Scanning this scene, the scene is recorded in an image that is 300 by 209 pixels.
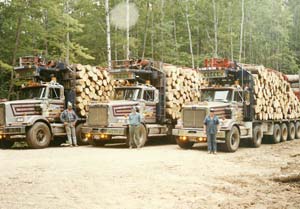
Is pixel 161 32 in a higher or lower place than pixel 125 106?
higher

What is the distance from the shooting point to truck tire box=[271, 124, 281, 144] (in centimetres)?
2256

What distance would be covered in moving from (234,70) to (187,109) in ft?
12.4

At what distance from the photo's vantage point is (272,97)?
2245 centimetres

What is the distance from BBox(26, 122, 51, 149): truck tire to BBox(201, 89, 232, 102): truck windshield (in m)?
6.68

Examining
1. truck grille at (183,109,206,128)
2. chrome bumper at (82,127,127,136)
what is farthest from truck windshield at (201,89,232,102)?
chrome bumper at (82,127,127,136)

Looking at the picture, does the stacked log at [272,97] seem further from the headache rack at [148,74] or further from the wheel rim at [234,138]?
the headache rack at [148,74]

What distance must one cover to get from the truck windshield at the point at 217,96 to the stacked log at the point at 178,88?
2018 millimetres

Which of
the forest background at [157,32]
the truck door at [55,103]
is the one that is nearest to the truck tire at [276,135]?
the truck door at [55,103]

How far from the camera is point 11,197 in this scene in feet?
28.1

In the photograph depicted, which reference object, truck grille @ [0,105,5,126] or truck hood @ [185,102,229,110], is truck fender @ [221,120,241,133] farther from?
truck grille @ [0,105,5,126]

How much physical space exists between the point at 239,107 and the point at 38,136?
27.7 ft

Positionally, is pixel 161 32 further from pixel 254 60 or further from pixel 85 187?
pixel 85 187

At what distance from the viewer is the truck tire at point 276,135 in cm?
2256

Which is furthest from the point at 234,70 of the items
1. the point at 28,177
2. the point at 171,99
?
the point at 28,177
